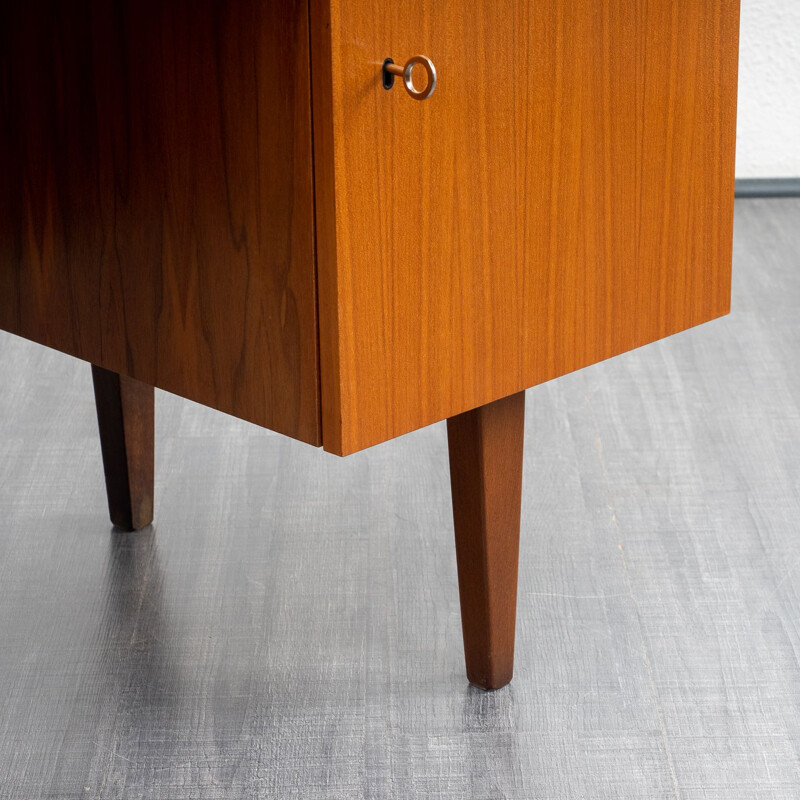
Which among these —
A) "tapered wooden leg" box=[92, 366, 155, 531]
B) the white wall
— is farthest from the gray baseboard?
"tapered wooden leg" box=[92, 366, 155, 531]

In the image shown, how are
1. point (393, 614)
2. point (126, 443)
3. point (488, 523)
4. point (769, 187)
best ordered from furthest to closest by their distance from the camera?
point (769, 187) → point (126, 443) → point (393, 614) → point (488, 523)

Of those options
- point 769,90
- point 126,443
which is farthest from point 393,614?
point 769,90

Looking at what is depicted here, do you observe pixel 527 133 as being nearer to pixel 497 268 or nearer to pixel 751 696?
pixel 497 268

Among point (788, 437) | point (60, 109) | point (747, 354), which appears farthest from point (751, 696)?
point (747, 354)

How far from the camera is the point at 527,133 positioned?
0.76 metres

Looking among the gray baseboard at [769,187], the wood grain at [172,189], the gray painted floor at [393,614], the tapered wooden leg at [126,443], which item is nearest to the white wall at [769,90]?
the gray baseboard at [769,187]

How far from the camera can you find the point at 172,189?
740 millimetres

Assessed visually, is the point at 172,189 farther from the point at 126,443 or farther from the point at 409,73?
the point at 126,443

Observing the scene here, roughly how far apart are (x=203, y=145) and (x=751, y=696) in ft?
2.15

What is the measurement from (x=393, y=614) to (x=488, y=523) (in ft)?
0.74

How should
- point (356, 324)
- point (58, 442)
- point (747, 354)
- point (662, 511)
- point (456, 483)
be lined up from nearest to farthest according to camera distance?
point (356, 324) < point (456, 483) < point (662, 511) < point (58, 442) < point (747, 354)

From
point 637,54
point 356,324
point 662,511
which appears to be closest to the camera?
point 356,324

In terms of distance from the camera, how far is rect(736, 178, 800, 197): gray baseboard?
2.74 meters

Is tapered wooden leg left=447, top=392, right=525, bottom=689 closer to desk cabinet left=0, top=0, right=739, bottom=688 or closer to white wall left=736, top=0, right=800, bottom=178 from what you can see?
desk cabinet left=0, top=0, right=739, bottom=688
